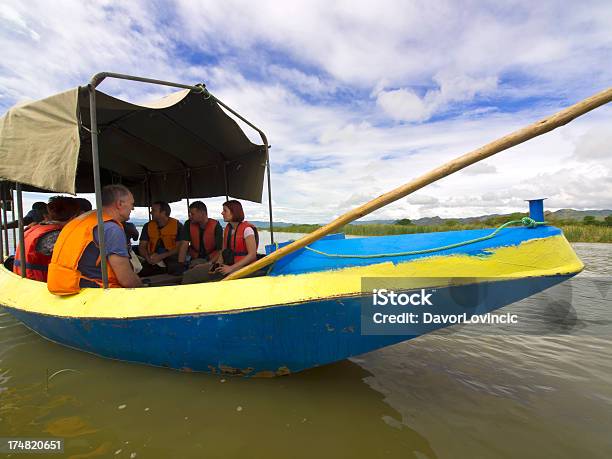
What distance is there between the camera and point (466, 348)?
343 cm

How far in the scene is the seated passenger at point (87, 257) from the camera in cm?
280

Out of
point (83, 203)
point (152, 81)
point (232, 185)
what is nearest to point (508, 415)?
point (152, 81)

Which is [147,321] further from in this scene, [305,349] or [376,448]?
[376,448]

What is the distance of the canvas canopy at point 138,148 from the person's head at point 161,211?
869 mm

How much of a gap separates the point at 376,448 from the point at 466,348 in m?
1.97

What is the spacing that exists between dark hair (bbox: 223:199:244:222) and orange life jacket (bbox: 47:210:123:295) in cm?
124

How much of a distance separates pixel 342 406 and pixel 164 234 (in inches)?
159

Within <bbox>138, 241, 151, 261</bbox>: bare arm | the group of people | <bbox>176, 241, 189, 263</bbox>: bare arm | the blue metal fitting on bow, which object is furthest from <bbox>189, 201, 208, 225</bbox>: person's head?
the blue metal fitting on bow

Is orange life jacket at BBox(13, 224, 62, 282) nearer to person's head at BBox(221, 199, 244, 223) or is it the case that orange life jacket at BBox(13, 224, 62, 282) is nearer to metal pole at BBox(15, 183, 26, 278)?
metal pole at BBox(15, 183, 26, 278)

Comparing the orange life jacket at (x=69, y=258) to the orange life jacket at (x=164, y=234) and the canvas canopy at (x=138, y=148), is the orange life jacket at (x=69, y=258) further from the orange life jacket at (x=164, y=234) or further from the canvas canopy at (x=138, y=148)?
the orange life jacket at (x=164, y=234)

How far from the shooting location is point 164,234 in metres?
5.20
